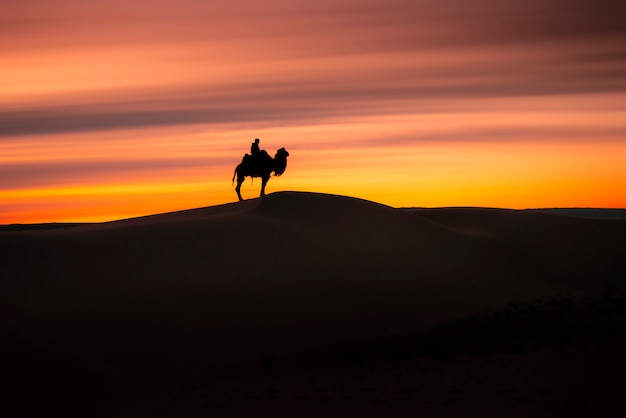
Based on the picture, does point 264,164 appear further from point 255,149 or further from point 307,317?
point 307,317

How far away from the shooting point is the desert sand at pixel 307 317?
53.1 ft

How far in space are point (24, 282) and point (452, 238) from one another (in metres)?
14.7

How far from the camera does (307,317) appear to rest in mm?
22984

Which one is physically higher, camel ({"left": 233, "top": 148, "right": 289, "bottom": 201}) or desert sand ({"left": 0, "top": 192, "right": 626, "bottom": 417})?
camel ({"left": 233, "top": 148, "right": 289, "bottom": 201})

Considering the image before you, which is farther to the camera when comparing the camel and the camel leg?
the camel leg

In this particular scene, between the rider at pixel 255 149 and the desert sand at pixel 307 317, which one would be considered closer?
the desert sand at pixel 307 317

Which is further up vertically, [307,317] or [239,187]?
[239,187]

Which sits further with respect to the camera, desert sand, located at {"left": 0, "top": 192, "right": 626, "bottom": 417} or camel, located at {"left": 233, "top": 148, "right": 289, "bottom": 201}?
camel, located at {"left": 233, "top": 148, "right": 289, "bottom": 201}

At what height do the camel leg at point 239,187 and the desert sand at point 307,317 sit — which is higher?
the camel leg at point 239,187

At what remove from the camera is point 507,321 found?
80.0 feet

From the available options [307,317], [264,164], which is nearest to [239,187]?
[264,164]

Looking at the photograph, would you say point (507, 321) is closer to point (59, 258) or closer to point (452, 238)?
point (452, 238)

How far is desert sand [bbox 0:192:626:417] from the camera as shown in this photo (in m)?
16.2

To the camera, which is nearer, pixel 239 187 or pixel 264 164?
pixel 264 164
